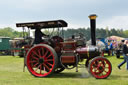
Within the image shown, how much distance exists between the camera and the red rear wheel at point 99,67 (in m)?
6.30

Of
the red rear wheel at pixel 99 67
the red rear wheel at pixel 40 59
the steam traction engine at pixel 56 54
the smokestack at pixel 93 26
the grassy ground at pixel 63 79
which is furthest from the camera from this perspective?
the smokestack at pixel 93 26

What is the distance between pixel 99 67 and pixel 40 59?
224 centimetres

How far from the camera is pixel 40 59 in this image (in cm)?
693

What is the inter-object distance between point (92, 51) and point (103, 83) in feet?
5.09

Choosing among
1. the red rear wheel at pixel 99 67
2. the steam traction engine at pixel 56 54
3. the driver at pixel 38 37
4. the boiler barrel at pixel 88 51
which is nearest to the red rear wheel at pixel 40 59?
the steam traction engine at pixel 56 54

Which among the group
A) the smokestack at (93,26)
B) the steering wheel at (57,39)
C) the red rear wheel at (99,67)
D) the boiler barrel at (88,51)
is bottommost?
the red rear wheel at (99,67)

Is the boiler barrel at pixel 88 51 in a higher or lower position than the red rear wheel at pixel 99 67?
higher

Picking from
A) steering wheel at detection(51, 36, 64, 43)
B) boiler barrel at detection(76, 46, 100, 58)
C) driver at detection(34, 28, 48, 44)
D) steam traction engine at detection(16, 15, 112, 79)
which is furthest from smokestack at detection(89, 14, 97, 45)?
driver at detection(34, 28, 48, 44)

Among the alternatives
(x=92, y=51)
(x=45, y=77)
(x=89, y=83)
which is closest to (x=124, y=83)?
(x=89, y=83)

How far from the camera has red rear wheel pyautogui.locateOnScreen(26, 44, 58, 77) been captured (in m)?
6.80

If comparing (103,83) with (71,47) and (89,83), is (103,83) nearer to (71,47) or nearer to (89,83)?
(89,83)

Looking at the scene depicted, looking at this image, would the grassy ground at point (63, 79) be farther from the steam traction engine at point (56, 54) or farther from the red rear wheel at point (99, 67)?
the steam traction engine at point (56, 54)

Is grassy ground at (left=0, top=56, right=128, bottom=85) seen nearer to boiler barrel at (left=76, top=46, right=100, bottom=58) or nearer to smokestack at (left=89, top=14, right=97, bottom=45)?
boiler barrel at (left=76, top=46, right=100, bottom=58)

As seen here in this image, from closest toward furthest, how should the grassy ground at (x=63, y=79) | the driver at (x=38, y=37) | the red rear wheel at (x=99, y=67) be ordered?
the grassy ground at (x=63, y=79) < the red rear wheel at (x=99, y=67) < the driver at (x=38, y=37)
